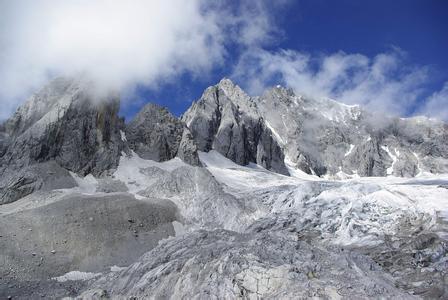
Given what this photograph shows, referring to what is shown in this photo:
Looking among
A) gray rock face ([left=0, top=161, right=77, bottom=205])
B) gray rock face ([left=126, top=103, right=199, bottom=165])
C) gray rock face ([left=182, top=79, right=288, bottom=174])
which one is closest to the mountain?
gray rock face ([left=0, top=161, right=77, bottom=205])

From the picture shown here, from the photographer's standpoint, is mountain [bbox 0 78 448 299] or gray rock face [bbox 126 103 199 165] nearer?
mountain [bbox 0 78 448 299]

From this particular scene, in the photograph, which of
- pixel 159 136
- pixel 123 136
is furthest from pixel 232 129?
pixel 123 136

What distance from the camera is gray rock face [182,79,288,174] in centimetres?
15312

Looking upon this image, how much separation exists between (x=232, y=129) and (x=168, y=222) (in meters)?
86.6

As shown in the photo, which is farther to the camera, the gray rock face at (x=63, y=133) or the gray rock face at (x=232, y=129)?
the gray rock face at (x=232, y=129)

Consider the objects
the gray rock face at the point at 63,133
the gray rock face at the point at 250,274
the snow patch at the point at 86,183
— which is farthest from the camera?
the gray rock face at the point at 63,133

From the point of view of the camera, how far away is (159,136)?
4311 inches

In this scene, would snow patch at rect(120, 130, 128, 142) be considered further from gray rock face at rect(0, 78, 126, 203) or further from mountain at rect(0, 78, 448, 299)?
gray rock face at rect(0, 78, 126, 203)

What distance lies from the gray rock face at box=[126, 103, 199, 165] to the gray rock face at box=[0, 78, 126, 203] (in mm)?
5382

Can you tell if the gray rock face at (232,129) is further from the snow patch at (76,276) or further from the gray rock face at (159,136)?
the snow patch at (76,276)

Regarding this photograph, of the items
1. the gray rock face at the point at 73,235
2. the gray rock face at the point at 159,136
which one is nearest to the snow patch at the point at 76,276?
the gray rock face at the point at 73,235

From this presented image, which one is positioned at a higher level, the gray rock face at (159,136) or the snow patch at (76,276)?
the gray rock face at (159,136)

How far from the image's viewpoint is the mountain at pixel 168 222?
44469 mm

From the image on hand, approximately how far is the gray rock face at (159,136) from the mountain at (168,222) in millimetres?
349
